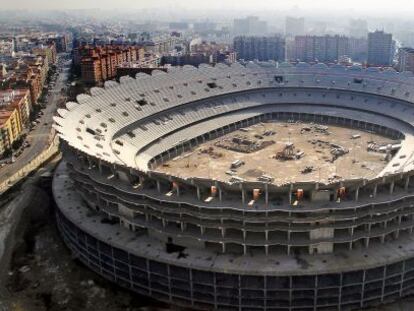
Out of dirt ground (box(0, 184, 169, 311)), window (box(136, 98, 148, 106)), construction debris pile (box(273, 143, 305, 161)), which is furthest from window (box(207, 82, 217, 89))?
dirt ground (box(0, 184, 169, 311))

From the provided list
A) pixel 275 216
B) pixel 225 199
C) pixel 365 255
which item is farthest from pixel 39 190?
pixel 365 255

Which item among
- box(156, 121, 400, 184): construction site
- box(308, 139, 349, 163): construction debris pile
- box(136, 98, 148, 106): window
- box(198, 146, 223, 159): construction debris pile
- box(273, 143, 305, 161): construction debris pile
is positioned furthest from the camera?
box(136, 98, 148, 106): window

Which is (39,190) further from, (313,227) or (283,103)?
(283,103)

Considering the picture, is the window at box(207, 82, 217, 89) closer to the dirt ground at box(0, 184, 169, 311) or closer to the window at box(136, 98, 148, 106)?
the window at box(136, 98, 148, 106)

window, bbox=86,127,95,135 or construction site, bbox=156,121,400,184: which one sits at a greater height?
window, bbox=86,127,95,135

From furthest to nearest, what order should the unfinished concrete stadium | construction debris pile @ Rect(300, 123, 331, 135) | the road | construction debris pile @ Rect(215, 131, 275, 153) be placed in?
construction debris pile @ Rect(300, 123, 331, 135) → the road → construction debris pile @ Rect(215, 131, 275, 153) → the unfinished concrete stadium

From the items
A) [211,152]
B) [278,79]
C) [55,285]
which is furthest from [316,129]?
[55,285]
